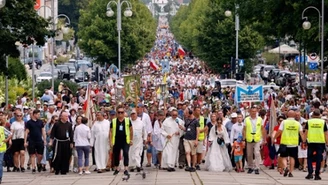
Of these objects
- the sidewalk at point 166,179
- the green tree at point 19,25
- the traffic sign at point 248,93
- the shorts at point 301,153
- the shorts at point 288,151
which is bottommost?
the sidewalk at point 166,179

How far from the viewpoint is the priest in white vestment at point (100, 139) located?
26517mm

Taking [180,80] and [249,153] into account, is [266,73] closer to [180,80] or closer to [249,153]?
[180,80]

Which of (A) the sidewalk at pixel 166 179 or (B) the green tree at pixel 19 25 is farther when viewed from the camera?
(B) the green tree at pixel 19 25

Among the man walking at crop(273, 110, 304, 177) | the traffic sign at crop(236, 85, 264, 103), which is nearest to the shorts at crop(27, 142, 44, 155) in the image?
the man walking at crop(273, 110, 304, 177)

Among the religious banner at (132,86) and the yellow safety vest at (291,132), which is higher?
the religious banner at (132,86)

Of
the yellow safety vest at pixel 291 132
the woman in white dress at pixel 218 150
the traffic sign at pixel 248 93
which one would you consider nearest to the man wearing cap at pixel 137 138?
the woman in white dress at pixel 218 150

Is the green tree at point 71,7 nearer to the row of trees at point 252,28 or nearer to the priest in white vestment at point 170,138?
the row of trees at point 252,28

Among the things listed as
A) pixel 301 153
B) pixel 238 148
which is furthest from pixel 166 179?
pixel 301 153

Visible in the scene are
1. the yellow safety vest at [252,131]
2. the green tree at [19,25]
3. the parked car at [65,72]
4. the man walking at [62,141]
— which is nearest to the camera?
the man walking at [62,141]

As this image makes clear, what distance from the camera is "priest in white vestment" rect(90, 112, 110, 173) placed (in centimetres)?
2652

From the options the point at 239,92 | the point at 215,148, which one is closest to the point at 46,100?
the point at 239,92

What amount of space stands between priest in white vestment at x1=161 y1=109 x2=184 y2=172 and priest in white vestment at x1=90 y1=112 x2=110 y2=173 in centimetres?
155

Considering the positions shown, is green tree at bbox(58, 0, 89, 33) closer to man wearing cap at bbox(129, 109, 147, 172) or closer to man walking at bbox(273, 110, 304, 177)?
man wearing cap at bbox(129, 109, 147, 172)

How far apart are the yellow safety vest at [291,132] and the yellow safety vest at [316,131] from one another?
0.50m
